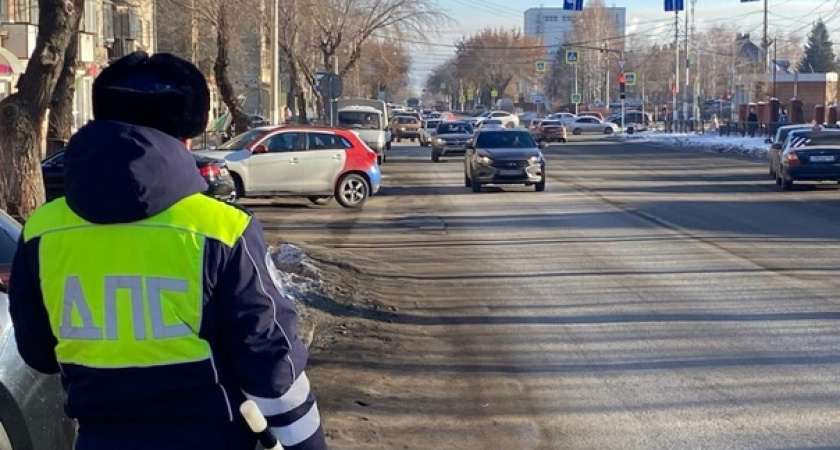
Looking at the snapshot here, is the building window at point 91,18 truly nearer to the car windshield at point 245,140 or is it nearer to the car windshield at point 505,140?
the car windshield at point 505,140

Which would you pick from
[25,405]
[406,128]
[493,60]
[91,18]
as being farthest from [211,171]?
[493,60]

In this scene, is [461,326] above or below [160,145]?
below

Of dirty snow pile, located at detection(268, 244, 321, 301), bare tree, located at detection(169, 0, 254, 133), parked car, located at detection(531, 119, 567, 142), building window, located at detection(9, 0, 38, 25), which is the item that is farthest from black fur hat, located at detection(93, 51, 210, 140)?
parked car, located at detection(531, 119, 567, 142)

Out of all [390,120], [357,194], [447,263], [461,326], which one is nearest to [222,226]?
[461,326]

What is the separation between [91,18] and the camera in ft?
157

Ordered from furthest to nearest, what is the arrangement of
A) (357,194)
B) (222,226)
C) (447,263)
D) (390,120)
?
1. (390,120)
2. (357,194)
3. (447,263)
4. (222,226)

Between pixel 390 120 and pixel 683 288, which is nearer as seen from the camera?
pixel 683 288

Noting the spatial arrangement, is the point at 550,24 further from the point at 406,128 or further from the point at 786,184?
the point at 786,184

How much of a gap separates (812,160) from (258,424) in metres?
26.5

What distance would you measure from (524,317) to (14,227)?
5.78 m

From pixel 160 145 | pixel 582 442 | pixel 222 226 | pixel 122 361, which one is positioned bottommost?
pixel 582 442

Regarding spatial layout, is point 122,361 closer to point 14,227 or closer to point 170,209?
point 170,209

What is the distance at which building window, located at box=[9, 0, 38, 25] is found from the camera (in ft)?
126

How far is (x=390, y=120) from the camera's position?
7112 centimetres
